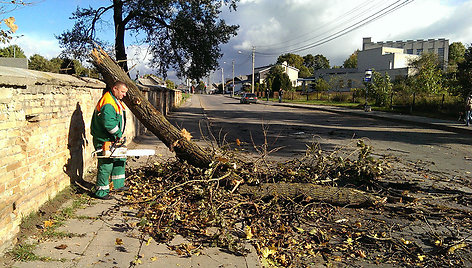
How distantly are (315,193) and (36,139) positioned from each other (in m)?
3.60

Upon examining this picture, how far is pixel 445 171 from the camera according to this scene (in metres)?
6.91

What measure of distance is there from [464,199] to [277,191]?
9.79 feet

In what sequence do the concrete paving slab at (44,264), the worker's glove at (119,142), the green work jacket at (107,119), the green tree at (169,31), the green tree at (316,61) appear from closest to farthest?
the concrete paving slab at (44,264)
the green work jacket at (107,119)
the worker's glove at (119,142)
the green tree at (169,31)
the green tree at (316,61)

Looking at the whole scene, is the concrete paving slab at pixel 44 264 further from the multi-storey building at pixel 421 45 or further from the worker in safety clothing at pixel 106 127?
the multi-storey building at pixel 421 45

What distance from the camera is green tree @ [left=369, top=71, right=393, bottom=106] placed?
26.5m

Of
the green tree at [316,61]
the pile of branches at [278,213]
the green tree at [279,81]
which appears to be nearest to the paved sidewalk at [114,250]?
the pile of branches at [278,213]

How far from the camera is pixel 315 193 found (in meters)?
4.67

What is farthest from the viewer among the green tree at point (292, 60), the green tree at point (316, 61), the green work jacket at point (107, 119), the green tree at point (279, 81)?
the green tree at point (316, 61)

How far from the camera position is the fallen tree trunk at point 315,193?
4.63 metres

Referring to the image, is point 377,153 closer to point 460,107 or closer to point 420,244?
point 420,244

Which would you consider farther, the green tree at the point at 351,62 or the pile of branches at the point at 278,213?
the green tree at the point at 351,62

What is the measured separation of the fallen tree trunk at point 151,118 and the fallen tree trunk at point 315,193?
0.94 m

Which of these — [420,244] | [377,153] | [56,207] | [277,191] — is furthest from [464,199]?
[56,207]

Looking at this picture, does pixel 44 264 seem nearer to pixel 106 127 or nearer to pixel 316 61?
pixel 106 127
